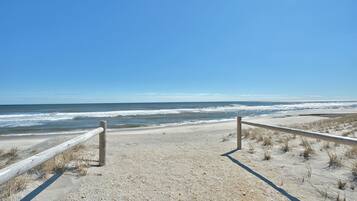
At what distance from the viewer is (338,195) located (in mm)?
3709

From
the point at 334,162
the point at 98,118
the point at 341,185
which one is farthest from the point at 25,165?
the point at 98,118

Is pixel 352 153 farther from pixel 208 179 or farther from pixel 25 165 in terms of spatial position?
pixel 25 165

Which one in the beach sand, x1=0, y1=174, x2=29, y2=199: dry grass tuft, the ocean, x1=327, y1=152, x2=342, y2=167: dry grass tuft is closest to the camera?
x1=0, y1=174, x2=29, y2=199: dry grass tuft

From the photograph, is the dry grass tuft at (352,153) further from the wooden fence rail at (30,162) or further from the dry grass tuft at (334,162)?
the wooden fence rail at (30,162)

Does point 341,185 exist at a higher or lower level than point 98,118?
higher

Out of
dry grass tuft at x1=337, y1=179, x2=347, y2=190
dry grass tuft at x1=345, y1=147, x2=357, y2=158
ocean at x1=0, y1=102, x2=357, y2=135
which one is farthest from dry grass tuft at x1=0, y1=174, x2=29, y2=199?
ocean at x1=0, y1=102, x2=357, y2=135

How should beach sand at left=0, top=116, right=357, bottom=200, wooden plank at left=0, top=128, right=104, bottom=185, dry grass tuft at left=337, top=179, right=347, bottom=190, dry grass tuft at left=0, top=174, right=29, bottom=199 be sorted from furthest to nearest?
1. dry grass tuft at left=337, top=179, right=347, bottom=190
2. beach sand at left=0, top=116, right=357, bottom=200
3. dry grass tuft at left=0, top=174, right=29, bottom=199
4. wooden plank at left=0, top=128, right=104, bottom=185

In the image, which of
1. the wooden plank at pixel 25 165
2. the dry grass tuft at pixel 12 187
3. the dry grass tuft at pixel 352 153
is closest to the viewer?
the wooden plank at pixel 25 165

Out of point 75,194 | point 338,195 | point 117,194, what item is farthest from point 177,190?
point 338,195

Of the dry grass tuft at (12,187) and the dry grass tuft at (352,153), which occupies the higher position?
the dry grass tuft at (352,153)

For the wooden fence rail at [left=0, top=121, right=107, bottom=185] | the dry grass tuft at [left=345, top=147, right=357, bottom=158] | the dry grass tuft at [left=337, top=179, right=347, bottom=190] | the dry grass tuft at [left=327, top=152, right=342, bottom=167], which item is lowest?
the dry grass tuft at [left=337, top=179, right=347, bottom=190]

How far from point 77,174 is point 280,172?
422cm

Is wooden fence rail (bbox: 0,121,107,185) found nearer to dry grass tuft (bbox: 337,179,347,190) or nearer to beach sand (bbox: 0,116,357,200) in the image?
beach sand (bbox: 0,116,357,200)

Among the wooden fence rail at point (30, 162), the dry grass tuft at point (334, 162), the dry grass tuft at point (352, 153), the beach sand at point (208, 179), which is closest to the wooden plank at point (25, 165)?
the wooden fence rail at point (30, 162)
